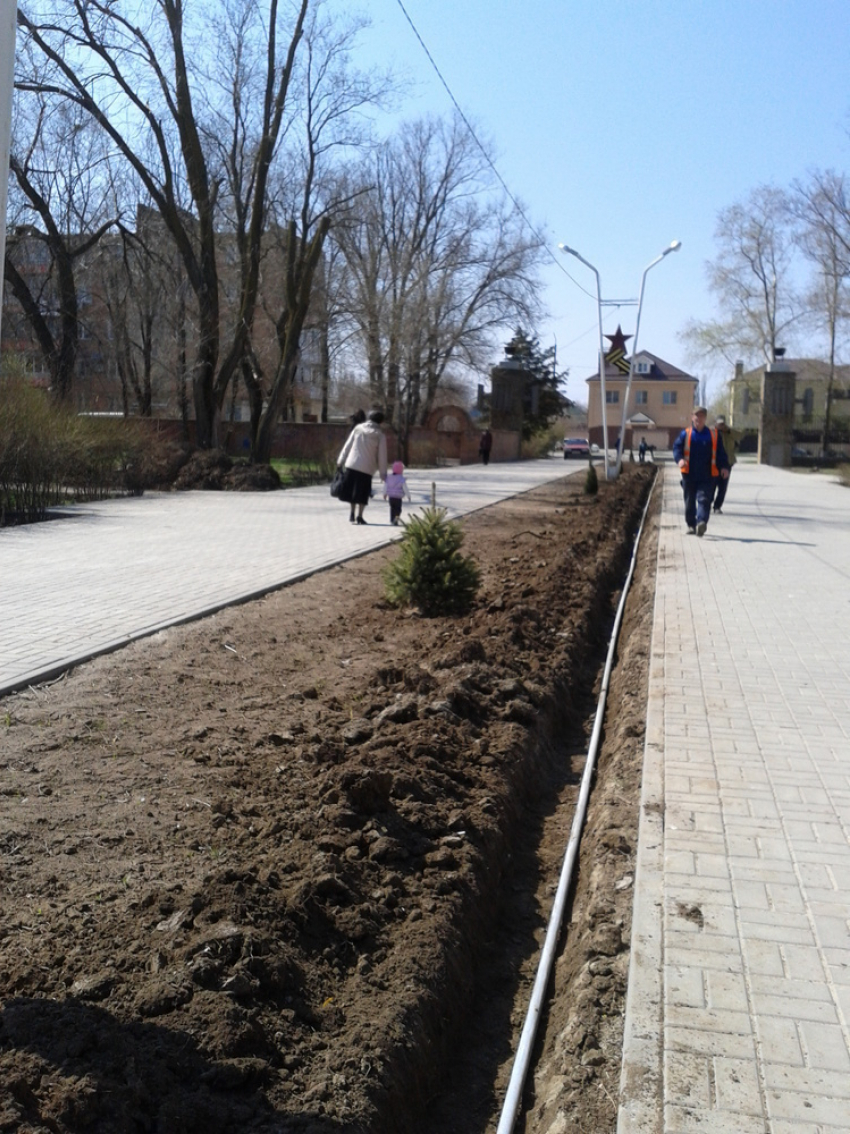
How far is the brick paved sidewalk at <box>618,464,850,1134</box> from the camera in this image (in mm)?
2906

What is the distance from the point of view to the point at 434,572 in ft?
32.5

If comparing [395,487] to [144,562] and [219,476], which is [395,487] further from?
[219,476]

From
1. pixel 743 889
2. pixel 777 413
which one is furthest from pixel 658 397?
pixel 743 889

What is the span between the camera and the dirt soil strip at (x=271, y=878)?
2877 mm

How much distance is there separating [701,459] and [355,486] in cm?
499

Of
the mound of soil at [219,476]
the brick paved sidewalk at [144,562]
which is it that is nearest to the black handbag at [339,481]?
the brick paved sidewalk at [144,562]

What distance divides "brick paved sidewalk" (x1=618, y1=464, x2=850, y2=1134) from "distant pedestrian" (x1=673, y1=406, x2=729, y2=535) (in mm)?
6328

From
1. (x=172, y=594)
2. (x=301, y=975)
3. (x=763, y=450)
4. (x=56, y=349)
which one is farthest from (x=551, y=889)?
(x=763, y=450)

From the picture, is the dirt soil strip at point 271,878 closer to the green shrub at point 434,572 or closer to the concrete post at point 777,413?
the green shrub at point 434,572

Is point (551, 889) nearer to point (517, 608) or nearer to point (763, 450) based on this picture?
point (517, 608)

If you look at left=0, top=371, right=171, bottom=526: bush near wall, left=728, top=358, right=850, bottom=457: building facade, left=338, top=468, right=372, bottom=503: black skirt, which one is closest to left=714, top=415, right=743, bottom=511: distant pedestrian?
left=338, top=468, right=372, bottom=503: black skirt

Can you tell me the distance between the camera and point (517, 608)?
31.3 feet

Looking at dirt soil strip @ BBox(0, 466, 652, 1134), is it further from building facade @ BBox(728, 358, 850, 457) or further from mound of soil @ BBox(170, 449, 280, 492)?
building facade @ BBox(728, 358, 850, 457)

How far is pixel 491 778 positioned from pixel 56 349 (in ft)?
87.9
